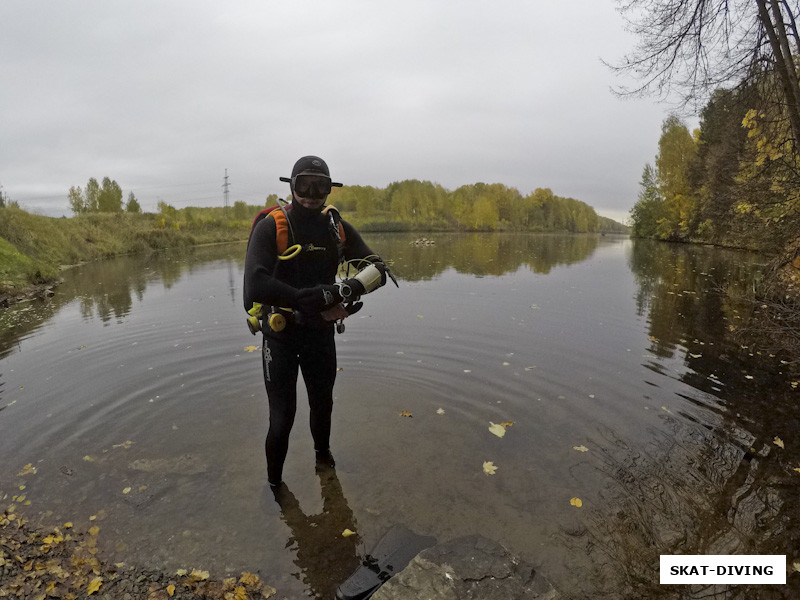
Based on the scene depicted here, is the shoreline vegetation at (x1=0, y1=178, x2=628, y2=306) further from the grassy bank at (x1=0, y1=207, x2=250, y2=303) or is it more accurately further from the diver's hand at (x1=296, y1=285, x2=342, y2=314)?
the diver's hand at (x1=296, y1=285, x2=342, y2=314)

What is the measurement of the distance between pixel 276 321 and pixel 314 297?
43 cm

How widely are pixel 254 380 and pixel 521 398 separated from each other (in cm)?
424

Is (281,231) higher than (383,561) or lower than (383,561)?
higher

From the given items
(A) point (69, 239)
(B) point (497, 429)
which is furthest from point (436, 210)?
(B) point (497, 429)

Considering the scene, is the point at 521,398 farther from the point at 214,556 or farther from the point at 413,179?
the point at 413,179

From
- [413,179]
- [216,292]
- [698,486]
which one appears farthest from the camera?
[413,179]

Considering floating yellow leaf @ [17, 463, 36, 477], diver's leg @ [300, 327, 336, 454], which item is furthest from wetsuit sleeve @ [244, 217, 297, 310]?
floating yellow leaf @ [17, 463, 36, 477]

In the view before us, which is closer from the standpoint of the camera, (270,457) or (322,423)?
(270,457)

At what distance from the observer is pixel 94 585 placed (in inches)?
121

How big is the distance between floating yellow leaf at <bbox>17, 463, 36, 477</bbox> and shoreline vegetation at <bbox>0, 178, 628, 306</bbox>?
13.6 m

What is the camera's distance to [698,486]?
4.08 metres

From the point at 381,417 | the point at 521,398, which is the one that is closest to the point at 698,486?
the point at 521,398

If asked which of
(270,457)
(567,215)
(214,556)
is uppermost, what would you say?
(567,215)

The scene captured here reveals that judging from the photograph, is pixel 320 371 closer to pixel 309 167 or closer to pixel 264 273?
pixel 264 273
